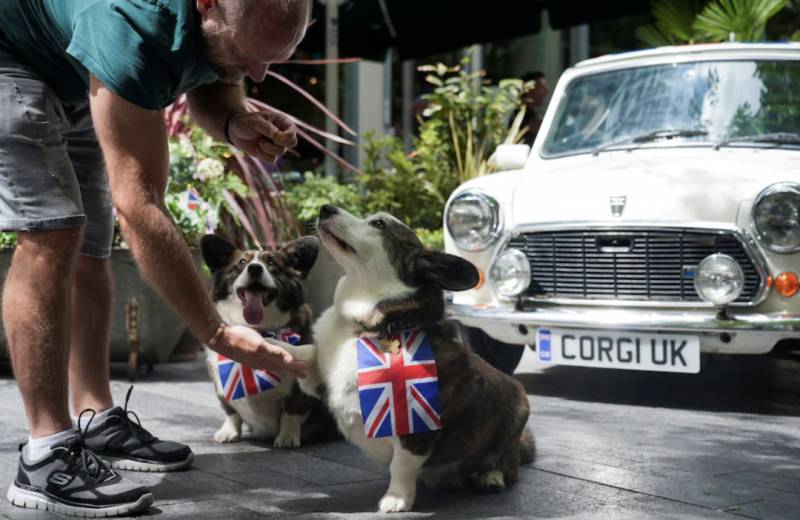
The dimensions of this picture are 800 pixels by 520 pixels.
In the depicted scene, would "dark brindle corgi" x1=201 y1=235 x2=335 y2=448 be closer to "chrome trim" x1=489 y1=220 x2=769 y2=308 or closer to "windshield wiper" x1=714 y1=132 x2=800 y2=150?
"chrome trim" x1=489 y1=220 x2=769 y2=308

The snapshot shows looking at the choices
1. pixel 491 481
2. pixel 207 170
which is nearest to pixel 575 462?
pixel 491 481

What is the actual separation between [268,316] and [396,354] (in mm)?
1115

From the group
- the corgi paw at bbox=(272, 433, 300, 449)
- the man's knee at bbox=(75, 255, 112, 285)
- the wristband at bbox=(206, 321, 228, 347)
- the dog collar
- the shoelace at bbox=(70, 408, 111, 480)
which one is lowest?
the corgi paw at bbox=(272, 433, 300, 449)

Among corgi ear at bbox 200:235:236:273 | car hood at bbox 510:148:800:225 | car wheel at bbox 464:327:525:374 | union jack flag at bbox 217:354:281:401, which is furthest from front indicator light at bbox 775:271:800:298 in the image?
corgi ear at bbox 200:235:236:273

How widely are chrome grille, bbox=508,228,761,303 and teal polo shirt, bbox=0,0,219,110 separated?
2.60 m

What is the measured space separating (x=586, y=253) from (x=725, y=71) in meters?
1.46

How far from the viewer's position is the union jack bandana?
4211mm

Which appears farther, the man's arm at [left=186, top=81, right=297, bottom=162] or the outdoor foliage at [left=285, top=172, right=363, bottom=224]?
the outdoor foliage at [left=285, top=172, right=363, bottom=224]

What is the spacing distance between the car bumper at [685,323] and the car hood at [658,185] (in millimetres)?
436

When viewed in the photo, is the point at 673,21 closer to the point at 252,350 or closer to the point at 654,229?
the point at 654,229

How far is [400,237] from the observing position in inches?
143

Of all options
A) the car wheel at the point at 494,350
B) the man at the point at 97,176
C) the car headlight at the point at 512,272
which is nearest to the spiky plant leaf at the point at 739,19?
the car wheel at the point at 494,350

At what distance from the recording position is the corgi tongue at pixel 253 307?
4348mm

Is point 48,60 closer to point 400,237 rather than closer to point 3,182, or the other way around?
point 3,182
